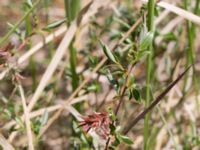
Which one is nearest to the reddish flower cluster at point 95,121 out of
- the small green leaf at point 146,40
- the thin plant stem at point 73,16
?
the small green leaf at point 146,40

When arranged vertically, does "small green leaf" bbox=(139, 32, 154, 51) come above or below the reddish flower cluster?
above

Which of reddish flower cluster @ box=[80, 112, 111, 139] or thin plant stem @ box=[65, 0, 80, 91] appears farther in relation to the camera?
thin plant stem @ box=[65, 0, 80, 91]

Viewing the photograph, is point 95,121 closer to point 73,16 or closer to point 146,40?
point 146,40

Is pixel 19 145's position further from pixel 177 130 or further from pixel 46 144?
pixel 177 130

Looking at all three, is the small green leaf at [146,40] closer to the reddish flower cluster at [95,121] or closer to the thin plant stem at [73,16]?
the reddish flower cluster at [95,121]

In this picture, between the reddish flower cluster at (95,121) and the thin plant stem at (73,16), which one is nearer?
the reddish flower cluster at (95,121)

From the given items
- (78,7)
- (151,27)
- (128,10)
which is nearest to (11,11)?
(128,10)

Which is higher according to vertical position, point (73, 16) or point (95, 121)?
point (73, 16)

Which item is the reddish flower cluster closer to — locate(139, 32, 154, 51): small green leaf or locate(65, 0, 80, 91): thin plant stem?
A: locate(139, 32, 154, 51): small green leaf

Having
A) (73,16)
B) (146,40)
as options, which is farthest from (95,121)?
(73,16)

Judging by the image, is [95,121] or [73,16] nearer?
[95,121]

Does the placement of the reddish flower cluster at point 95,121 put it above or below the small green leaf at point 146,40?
below

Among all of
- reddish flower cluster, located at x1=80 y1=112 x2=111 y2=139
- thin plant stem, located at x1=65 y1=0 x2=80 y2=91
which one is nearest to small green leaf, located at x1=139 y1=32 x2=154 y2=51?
reddish flower cluster, located at x1=80 y1=112 x2=111 y2=139
